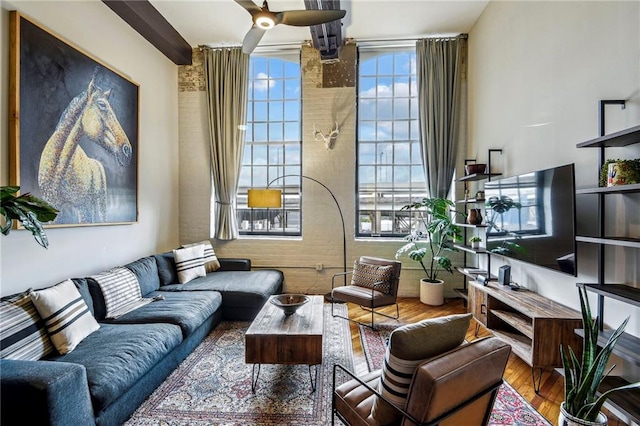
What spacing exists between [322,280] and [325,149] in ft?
6.58

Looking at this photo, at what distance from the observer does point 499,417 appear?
6.58ft

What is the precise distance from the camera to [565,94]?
2473mm

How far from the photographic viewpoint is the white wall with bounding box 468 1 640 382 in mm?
1934

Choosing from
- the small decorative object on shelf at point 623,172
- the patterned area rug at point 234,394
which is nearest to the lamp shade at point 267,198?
the patterned area rug at point 234,394

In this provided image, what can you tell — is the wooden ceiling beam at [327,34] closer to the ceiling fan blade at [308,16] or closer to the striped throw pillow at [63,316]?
the ceiling fan blade at [308,16]

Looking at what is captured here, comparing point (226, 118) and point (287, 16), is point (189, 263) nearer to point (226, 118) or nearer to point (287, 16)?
point (226, 118)

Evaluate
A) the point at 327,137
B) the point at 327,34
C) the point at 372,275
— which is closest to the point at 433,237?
the point at 372,275

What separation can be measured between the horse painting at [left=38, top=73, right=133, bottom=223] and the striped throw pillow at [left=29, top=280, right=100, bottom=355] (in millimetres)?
896

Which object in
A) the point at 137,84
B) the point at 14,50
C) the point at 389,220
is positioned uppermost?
the point at 137,84

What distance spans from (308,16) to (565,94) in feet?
7.27

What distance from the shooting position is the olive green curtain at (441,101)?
14.6 feet

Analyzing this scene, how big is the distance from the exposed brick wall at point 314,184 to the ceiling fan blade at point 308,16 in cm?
197

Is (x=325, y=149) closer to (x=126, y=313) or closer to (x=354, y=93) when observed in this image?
(x=354, y=93)

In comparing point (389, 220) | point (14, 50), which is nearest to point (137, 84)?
point (14, 50)
